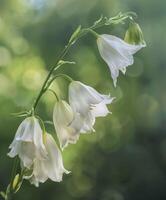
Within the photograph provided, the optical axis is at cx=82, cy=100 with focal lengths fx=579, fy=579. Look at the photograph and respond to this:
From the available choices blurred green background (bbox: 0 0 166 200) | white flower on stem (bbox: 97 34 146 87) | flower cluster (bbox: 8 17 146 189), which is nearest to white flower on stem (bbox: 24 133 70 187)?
Result: flower cluster (bbox: 8 17 146 189)

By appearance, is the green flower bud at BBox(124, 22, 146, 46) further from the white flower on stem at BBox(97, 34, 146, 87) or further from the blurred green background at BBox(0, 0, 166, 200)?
the blurred green background at BBox(0, 0, 166, 200)

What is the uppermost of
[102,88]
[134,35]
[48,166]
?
[134,35]

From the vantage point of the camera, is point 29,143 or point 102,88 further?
point 102,88

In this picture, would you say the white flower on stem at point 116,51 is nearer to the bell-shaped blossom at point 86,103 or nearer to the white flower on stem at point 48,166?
the bell-shaped blossom at point 86,103

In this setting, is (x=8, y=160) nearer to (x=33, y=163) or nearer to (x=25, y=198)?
(x=25, y=198)

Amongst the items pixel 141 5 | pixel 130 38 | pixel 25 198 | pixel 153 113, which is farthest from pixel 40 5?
pixel 130 38

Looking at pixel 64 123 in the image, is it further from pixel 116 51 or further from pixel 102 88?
pixel 102 88

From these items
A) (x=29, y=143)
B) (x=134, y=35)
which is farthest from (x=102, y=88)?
(x=29, y=143)

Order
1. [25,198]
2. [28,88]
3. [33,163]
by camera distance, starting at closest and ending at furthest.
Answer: [33,163] → [28,88] → [25,198]
